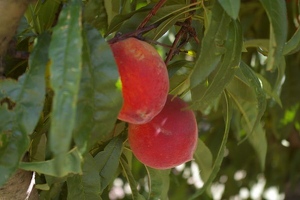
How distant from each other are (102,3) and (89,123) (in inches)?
11.4

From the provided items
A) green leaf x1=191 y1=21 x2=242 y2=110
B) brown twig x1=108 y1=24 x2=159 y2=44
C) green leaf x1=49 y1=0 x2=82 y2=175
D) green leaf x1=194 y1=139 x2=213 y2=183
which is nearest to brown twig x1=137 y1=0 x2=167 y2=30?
brown twig x1=108 y1=24 x2=159 y2=44

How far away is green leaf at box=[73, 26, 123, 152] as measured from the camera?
0.72m

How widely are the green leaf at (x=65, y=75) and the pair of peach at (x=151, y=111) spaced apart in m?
0.13

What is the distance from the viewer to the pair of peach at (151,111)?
818 millimetres

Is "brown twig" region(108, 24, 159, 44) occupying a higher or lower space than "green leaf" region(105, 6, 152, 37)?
higher

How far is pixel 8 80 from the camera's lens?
0.78m

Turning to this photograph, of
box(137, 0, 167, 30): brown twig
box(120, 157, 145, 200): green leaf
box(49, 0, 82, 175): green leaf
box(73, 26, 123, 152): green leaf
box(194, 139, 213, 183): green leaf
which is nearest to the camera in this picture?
box(49, 0, 82, 175): green leaf

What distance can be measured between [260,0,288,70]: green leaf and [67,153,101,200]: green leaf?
30 centimetres

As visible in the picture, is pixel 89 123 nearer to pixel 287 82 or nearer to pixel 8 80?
pixel 8 80

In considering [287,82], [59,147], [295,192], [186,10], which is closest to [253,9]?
[287,82]

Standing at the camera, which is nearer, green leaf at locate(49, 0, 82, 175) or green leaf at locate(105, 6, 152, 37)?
green leaf at locate(49, 0, 82, 175)

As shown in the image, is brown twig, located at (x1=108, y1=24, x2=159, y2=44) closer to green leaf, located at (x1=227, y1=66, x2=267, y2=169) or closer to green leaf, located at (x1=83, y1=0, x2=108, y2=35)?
green leaf, located at (x1=83, y1=0, x2=108, y2=35)

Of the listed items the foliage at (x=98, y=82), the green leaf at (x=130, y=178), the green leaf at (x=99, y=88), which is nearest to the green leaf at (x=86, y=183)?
the foliage at (x=98, y=82)

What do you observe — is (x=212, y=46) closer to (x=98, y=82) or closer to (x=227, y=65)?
(x=227, y=65)
